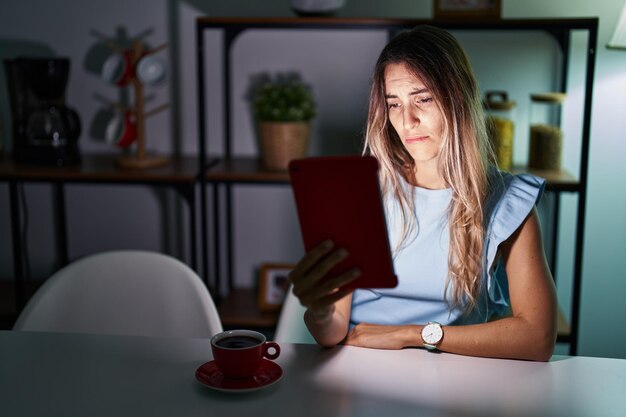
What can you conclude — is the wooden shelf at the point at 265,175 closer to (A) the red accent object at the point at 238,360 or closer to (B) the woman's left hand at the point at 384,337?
(B) the woman's left hand at the point at 384,337

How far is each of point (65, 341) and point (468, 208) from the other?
801 mm

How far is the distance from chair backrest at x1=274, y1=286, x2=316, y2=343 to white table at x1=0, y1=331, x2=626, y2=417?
39cm

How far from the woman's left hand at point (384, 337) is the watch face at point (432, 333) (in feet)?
0.05

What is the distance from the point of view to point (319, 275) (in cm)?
117

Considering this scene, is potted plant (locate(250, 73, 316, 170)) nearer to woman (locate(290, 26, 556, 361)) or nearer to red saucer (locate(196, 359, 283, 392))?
woman (locate(290, 26, 556, 361))

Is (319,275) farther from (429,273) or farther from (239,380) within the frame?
(429,273)

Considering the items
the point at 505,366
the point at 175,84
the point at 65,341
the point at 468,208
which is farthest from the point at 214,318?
the point at 175,84

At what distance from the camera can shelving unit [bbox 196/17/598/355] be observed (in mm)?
A: 2406

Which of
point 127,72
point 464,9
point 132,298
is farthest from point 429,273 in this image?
point 127,72

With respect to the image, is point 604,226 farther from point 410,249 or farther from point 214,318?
point 214,318

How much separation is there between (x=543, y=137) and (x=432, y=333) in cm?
128

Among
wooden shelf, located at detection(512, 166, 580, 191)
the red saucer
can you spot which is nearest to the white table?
the red saucer

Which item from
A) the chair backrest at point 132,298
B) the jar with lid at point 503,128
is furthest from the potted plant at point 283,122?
the chair backrest at point 132,298

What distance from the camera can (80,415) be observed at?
1110 mm
